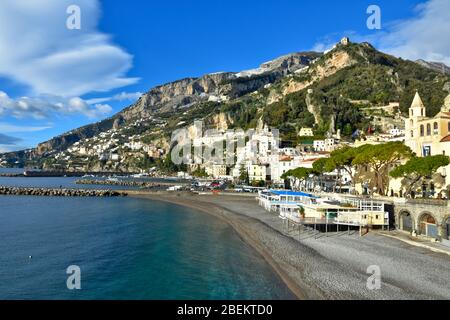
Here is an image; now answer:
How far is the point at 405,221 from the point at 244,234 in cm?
1602

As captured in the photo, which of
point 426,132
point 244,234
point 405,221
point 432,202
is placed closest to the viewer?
point 432,202

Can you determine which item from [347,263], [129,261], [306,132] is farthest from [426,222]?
[306,132]

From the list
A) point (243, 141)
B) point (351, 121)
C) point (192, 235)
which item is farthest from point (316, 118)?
point (192, 235)

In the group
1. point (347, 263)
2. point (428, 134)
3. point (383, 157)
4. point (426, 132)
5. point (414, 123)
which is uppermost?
point (414, 123)

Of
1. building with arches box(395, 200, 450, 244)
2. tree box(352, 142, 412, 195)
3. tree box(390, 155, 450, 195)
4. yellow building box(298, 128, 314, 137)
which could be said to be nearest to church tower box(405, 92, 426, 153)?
tree box(352, 142, 412, 195)

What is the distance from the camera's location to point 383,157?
142 ft

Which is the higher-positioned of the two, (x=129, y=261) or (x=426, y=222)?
(x=426, y=222)

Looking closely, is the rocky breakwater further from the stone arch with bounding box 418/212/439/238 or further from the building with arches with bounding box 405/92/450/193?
the stone arch with bounding box 418/212/439/238

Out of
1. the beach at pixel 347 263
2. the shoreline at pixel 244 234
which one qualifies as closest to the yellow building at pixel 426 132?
the beach at pixel 347 263

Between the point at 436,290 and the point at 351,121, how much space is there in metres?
128

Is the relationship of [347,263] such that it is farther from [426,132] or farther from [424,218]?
[426,132]

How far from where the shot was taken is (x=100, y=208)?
6341cm
